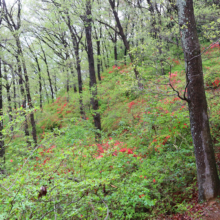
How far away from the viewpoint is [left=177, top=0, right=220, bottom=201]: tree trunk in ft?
11.2

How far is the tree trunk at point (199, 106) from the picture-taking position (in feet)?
11.2

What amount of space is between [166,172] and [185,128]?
7.53 ft

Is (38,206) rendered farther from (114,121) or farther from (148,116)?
(114,121)

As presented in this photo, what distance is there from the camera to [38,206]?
9.11ft

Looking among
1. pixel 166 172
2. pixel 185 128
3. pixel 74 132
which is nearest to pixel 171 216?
pixel 166 172

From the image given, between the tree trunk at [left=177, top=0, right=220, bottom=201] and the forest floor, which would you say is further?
the tree trunk at [left=177, top=0, right=220, bottom=201]

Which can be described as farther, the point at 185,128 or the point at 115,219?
the point at 185,128

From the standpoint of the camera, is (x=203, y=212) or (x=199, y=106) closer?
(x=203, y=212)

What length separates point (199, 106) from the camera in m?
3.43

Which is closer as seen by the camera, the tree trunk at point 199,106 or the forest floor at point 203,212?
the forest floor at point 203,212

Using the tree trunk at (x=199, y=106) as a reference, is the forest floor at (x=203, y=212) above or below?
below

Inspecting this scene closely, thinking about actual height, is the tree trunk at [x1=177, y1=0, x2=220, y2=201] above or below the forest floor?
above

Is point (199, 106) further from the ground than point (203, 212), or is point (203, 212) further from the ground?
point (199, 106)

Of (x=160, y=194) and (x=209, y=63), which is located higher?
(x=209, y=63)
